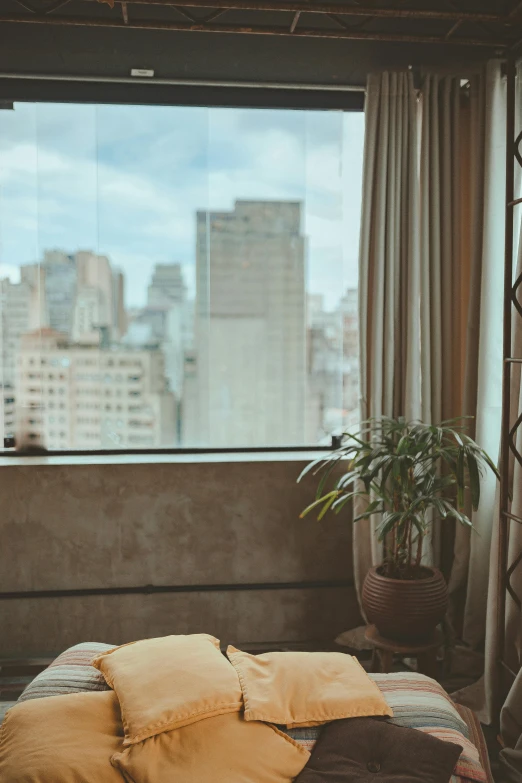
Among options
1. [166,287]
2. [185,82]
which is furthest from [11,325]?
[185,82]

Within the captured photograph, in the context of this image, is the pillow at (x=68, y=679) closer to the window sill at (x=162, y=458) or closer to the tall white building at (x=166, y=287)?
the window sill at (x=162, y=458)

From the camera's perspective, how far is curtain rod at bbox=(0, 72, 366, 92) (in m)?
3.33

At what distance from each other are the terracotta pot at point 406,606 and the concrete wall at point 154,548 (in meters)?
0.71

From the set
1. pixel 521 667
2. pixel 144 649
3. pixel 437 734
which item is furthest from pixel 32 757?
pixel 521 667

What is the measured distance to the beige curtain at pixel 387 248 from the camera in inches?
131

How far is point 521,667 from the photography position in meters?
2.67

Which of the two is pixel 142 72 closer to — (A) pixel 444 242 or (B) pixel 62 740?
(A) pixel 444 242

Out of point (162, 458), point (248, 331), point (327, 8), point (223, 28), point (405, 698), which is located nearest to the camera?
point (405, 698)

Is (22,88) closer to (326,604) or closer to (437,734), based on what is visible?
(326,604)

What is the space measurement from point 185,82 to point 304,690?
2631 mm

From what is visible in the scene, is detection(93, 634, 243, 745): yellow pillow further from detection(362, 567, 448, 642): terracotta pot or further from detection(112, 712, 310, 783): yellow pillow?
detection(362, 567, 448, 642): terracotta pot

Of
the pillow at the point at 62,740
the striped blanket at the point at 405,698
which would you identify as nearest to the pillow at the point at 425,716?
the striped blanket at the point at 405,698

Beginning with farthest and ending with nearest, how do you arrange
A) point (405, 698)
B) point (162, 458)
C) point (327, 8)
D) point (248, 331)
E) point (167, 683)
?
point (248, 331) → point (162, 458) → point (327, 8) → point (405, 698) → point (167, 683)

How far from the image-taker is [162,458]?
349 centimetres
